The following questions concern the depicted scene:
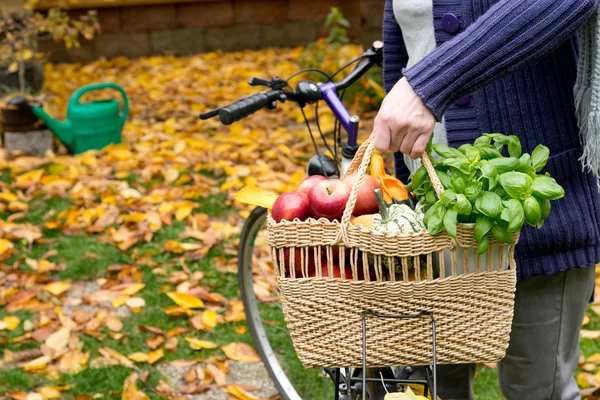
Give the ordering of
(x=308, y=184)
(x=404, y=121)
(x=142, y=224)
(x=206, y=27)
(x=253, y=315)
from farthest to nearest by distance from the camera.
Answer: (x=206, y=27)
(x=142, y=224)
(x=253, y=315)
(x=308, y=184)
(x=404, y=121)

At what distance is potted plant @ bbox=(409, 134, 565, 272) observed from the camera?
47.9 inches

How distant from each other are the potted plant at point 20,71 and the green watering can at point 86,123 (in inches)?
5.6

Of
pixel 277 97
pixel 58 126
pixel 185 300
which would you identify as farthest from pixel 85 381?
pixel 58 126

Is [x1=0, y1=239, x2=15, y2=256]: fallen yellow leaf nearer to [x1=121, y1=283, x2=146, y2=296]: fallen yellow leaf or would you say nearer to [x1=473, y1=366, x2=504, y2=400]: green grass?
[x1=121, y1=283, x2=146, y2=296]: fallen yellow leaf

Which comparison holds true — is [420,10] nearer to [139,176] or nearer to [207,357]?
[207,357]

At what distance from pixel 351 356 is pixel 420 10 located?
721mm

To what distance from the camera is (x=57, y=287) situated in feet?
12.1

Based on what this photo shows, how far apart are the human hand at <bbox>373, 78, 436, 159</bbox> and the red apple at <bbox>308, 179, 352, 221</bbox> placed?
0.10 meters

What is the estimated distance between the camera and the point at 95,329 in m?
3.34

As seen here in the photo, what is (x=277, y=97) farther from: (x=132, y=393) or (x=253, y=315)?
(x=132, y=393)

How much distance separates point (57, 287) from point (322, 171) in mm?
1924

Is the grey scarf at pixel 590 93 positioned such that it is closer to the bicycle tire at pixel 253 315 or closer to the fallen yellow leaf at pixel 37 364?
the bicycle tire at pixel 253 315

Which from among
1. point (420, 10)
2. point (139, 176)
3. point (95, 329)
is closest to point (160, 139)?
point (139, 176)

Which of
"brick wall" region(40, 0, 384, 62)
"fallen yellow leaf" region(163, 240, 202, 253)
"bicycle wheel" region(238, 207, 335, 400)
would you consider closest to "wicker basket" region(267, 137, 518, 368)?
"bicycle wheel" region(238, 207, 335, 400)
